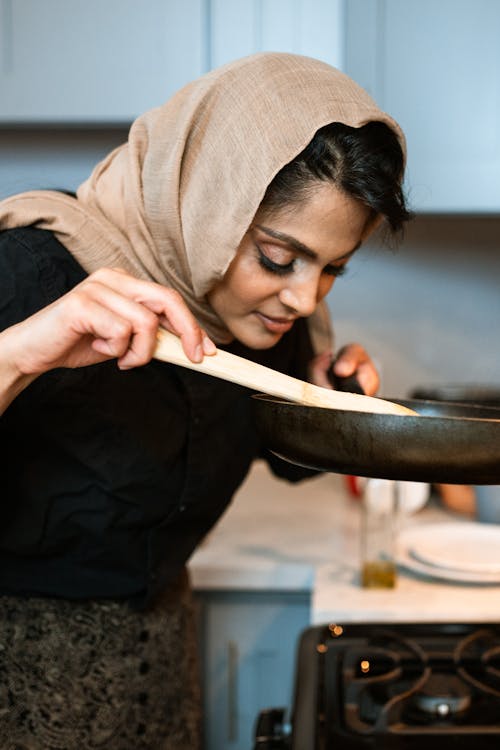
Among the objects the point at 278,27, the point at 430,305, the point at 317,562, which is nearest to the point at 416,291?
the point at 430,305

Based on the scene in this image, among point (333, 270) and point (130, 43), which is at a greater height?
point (130, 43)

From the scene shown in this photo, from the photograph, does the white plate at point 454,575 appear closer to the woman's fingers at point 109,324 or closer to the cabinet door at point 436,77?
the cabinet door at point 436,77

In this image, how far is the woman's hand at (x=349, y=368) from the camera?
1.13 metres

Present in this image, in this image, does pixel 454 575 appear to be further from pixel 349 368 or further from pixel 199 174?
pixel 199 174

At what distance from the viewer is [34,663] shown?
3.58 ft

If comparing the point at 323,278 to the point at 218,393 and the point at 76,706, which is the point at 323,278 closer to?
the point at 218,393

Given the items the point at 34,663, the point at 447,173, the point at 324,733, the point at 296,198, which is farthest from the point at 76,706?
the point at 447,173

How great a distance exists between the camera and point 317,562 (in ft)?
A: 5.14

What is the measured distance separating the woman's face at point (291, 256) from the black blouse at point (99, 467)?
0.17 m

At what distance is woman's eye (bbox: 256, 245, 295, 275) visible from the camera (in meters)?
0.96

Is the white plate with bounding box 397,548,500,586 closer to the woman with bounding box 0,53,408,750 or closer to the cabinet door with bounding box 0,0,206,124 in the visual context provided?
the woman with bounding box 0,53,408,750

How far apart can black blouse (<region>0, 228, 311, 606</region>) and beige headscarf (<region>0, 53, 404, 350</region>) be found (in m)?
0.05

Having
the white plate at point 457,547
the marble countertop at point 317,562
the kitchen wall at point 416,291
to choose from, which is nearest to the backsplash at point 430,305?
the kitchen wall at point 416,291

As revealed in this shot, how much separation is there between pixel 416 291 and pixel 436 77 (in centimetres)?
57
